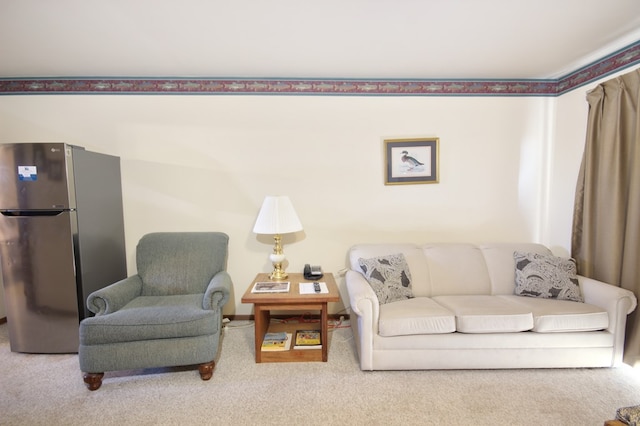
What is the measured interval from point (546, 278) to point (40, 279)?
13.7 ft

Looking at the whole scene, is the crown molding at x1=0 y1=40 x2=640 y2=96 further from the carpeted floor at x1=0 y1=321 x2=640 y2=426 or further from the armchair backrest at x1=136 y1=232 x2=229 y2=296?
the carpeted floor at x1=0 y1=321 x2=640 y2=426

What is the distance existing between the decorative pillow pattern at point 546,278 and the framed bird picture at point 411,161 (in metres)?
1.11

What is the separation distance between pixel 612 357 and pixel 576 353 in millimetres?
262

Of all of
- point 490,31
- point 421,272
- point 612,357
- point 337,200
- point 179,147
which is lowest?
point 612,357

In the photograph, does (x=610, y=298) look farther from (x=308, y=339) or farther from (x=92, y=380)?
(x=92, y=380)

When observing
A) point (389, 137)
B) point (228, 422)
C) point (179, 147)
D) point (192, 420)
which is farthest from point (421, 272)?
point (179, 147)

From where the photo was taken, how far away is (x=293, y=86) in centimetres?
282

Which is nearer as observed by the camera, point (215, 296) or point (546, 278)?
point (215, 296)

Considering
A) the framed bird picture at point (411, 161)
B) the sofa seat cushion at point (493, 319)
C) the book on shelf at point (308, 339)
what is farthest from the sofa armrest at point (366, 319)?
the framed bird picture at point (411, 161)

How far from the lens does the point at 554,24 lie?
6.50 feet

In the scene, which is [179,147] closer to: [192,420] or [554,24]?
[192,420]

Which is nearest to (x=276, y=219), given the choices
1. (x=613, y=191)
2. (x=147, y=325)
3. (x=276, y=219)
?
(x=276, y=219)

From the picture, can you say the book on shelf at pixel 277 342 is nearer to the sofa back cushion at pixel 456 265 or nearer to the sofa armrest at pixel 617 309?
the sofa back cushion at pixel 456 265

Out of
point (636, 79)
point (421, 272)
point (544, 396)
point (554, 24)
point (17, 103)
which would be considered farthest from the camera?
point (17, 103)
